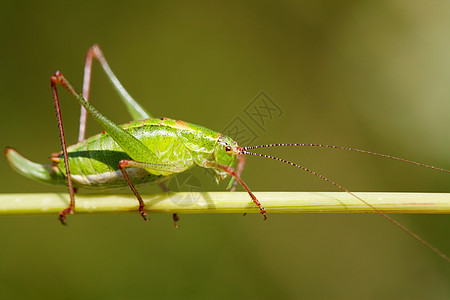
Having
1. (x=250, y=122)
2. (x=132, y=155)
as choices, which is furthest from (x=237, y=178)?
(x=250, y=122)

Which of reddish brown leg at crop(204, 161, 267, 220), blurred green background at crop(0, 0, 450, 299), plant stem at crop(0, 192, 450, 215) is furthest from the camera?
blurred green background at crop(0, 0, 450, 299)

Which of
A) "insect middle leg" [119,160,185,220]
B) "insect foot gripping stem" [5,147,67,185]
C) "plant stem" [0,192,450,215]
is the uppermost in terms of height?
"insect foot gripping stem" [5,147,67,185]

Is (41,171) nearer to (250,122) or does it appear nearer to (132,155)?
(132,155)

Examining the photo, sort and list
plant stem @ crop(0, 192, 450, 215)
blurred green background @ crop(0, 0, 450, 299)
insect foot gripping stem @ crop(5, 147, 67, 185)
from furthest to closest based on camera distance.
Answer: blurred green background @ crop(0, 0, 450, 299)
insect foot gripping stem @ crop(5, 147, 67, 185)
plant stem @ crop(0, 192, 450, 215)

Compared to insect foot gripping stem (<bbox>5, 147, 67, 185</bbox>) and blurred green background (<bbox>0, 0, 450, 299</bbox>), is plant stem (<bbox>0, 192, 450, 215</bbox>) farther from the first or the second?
blurred green background (<bbox>0, 0, 450, 299</bbox>)

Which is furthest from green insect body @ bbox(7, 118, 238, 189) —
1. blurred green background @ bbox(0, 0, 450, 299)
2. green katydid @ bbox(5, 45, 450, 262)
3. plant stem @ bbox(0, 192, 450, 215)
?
blurred green background @ bbox(0, 0, 450, 299)

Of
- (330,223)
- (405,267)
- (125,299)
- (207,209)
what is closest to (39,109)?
(125,299)
